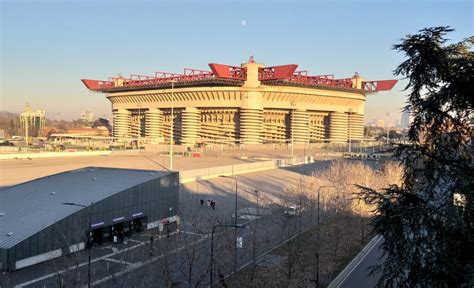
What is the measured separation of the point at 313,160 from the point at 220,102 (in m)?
34.1

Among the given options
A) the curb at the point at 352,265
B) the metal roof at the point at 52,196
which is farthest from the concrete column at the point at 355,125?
the metal roof at the point at 52,196

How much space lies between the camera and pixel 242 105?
105 m

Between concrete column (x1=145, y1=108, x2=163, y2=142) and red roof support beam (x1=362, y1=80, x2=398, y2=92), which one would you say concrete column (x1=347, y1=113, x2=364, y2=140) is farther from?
concrete column (x1=145, y1=108, x2=163, y2=142)

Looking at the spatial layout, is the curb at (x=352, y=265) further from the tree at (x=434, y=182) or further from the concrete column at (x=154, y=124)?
the concrete column at (x=154, y=124)

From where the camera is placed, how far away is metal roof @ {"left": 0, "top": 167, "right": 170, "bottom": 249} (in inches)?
931

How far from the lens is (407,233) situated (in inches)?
360

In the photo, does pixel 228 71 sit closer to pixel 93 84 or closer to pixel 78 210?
pixel 93 84

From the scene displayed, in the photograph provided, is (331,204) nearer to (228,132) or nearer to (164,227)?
(164,227)

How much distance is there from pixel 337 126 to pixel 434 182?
387 feet

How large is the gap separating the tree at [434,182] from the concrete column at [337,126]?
11690 cm

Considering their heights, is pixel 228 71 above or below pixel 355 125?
above

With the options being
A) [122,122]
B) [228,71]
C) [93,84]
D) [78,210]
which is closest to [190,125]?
[228,71]

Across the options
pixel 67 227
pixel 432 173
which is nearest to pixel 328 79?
pixel 67 227

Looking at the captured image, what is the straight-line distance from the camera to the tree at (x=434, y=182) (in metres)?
8.55
